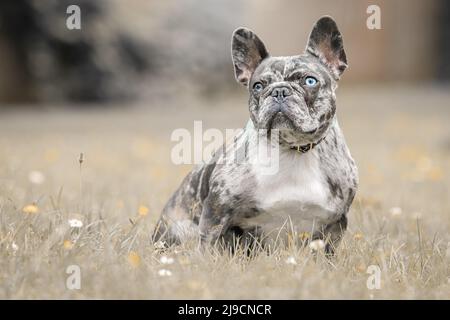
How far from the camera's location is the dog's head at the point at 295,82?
9.82ft

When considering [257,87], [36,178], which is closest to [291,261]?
[257,87]

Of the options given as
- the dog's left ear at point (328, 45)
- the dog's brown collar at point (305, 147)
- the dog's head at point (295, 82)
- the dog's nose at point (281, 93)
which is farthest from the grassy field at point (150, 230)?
the dog's left ear at point (328, 45)

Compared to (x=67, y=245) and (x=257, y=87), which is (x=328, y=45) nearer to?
(x=257, y=87)

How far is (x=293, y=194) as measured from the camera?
3.07 metres

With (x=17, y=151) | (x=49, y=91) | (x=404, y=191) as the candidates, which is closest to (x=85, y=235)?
(x=404, y=191)

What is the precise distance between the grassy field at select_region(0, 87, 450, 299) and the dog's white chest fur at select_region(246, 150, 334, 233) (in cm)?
15

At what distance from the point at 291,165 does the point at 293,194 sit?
0.14 m

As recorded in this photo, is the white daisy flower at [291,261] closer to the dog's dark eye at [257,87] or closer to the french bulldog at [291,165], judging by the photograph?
the french bulldog at [291,165]

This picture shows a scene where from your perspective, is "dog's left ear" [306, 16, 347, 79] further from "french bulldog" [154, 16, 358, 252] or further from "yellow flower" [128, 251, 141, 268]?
"yellow flower" [128, 251, 141, 268]

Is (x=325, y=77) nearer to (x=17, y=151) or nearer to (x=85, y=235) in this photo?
(x=85, y=235)

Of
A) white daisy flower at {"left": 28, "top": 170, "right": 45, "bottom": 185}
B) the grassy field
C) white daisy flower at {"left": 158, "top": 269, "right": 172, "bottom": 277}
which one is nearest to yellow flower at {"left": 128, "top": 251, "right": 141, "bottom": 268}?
the grassy field

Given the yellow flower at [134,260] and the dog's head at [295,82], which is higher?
the dog's head at [295,82]

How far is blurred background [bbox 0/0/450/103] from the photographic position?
13.9 m

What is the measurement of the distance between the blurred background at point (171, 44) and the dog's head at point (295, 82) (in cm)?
1074
